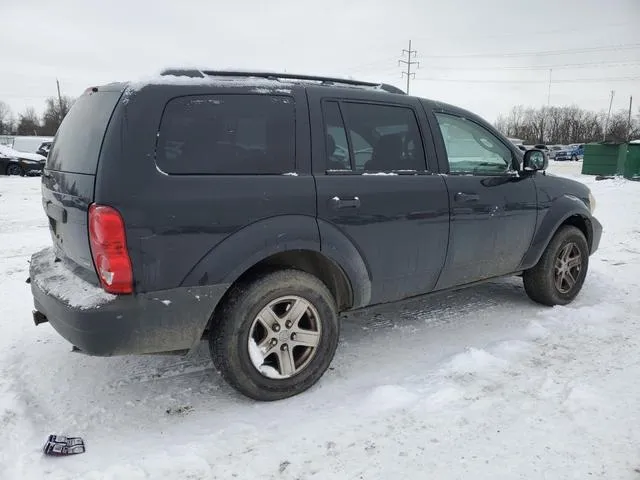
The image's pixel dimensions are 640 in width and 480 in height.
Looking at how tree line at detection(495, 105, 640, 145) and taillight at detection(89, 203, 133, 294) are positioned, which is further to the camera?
tree line at detection(495, 105, 640, 145)

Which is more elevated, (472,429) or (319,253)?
(319,253)

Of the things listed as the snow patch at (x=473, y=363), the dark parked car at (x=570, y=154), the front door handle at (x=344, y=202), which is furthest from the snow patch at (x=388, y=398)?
the dark parked car at (x=570, y=154)

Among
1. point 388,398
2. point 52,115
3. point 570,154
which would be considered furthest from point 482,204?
point 52,115

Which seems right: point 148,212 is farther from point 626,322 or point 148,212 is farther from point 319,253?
point 626,322

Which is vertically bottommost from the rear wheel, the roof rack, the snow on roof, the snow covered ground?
the snow covered ground

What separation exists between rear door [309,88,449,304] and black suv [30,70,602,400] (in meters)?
0.01

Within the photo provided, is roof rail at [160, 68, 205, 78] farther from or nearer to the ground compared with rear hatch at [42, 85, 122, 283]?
farther from the ground

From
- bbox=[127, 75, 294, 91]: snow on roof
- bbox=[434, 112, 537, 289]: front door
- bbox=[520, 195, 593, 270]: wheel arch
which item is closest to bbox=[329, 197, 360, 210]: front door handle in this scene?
bbox=[127, 75, 294, 91]: snow on roof

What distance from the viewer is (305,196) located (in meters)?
2.94

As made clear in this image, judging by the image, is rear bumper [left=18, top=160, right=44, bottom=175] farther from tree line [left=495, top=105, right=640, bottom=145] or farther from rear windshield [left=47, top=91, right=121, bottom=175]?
tree line [left=495, top=105, right=640, bottom=145]

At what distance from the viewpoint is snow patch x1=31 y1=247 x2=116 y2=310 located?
250 cm

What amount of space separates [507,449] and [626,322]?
2.43 meters

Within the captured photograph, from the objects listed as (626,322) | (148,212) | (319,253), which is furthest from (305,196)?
(626,322)

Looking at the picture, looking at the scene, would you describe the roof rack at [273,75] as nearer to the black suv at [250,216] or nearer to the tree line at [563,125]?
the black suv at [250,216]
